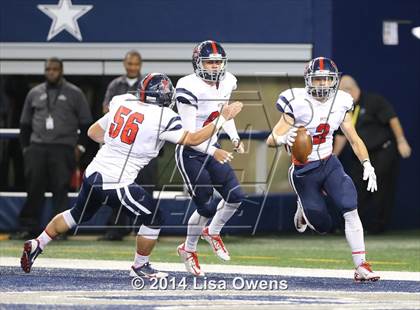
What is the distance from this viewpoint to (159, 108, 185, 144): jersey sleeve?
30.6 ft

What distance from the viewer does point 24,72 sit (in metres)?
14.5

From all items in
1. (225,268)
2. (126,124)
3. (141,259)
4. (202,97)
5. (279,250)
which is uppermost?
(202,97)

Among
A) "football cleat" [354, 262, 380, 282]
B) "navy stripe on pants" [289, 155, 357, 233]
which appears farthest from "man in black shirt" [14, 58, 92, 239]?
"football cleat" [354, 262, 380, 282]

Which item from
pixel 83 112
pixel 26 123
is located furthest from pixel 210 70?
pixel 26 123

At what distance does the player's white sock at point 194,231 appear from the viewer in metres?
10.1

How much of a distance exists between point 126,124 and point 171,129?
1.21ft

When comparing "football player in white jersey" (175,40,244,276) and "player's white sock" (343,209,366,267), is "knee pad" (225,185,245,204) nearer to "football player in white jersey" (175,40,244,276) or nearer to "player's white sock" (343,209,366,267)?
"football player in white jersey" (175,40,244,276)

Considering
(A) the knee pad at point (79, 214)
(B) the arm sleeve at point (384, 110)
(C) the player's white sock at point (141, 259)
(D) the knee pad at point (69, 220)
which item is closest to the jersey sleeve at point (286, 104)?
(C) the player's white sock at point (141, 259)

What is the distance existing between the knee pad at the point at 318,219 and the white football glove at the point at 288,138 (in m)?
0.61

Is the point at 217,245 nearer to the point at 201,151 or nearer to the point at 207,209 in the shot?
the point at 207,209

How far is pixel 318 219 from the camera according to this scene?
9.75 metres

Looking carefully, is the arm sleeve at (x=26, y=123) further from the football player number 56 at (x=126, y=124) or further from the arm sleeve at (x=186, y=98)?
the football player number 56 at (x=126, y=124)

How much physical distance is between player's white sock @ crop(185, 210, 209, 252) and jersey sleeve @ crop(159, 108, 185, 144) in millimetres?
1083

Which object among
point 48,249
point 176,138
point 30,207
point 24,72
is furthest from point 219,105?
point 24,72
